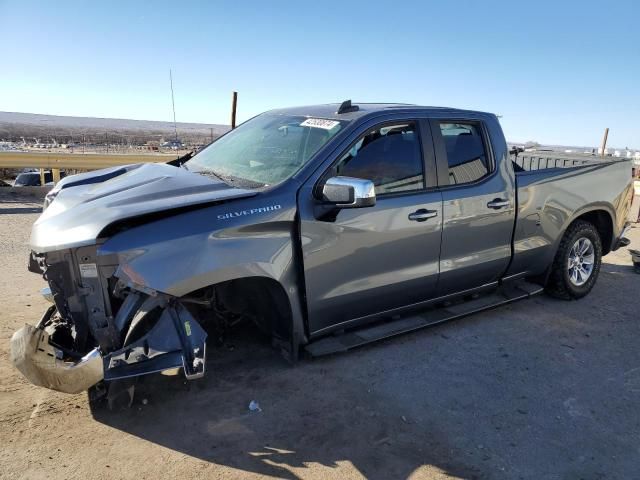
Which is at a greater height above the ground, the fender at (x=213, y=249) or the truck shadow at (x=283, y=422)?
the fender at (x=213, y=249)

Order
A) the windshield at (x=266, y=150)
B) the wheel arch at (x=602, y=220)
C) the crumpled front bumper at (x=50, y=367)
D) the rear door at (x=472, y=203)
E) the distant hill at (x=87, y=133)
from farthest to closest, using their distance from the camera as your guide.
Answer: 1. the distant hill at (x=87, y=133)
2. the wheel arch at (x=602, y=220)
3. the rear door at (x=472, y=203)
4. the windshield at (x=266, y=150)
5. the crumpled front bumper at (x=50, y=367)

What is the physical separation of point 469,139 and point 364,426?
2.71 m

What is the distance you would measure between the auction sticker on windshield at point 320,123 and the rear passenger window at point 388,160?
268mm

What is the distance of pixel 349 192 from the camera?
3326 millimetres

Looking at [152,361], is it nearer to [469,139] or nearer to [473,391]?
[473,391]

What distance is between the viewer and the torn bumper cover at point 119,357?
2844mm

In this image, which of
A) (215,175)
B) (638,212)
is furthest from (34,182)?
(638,212)

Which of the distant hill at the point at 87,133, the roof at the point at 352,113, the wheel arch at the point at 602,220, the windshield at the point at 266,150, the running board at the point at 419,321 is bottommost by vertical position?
the distant hill at the point at 87,133

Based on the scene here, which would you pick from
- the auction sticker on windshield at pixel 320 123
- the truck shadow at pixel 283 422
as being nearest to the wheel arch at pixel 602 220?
the auction sticker on windshield at pixel 320 123

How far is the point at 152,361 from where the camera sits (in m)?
2.96

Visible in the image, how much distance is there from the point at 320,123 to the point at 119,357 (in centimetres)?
226

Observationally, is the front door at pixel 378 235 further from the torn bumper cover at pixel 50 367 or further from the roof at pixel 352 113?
the torn bumper cover at pixel 50 367

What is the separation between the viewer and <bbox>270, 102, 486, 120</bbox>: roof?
406 cm

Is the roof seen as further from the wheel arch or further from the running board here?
the wheel arch
